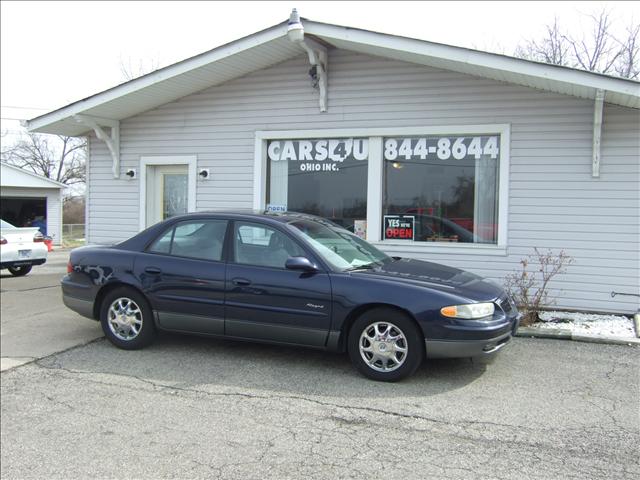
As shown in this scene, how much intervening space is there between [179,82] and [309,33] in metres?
2.43

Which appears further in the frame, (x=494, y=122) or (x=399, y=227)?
(x=399, y=227)

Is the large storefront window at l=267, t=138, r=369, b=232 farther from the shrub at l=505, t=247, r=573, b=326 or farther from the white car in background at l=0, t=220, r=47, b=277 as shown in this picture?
the white car in background at l=0, t=220, r=47, b=277

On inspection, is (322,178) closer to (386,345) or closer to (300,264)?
(300,264)

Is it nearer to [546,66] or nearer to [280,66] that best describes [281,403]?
[546,66]

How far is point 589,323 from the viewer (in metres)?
7.09

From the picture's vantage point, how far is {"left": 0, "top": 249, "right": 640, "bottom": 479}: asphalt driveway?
353 centimetres

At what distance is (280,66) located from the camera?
9.22 m

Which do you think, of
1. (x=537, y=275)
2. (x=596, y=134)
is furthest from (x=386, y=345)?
(x=596, y=134)

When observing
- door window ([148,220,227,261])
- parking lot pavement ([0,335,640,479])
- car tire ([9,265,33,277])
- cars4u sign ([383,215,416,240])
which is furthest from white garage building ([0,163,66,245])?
parking lot pavement ([0,335,640,479])

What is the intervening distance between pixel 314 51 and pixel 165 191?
401 cm

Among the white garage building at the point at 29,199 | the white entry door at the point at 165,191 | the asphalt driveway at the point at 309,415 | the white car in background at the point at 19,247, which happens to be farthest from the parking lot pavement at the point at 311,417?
the white garage building at the point at 29,199

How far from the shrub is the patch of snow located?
0.27 m

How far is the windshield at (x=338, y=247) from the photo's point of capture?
536cm

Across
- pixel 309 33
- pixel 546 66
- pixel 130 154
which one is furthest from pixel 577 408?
pixel 130 154
